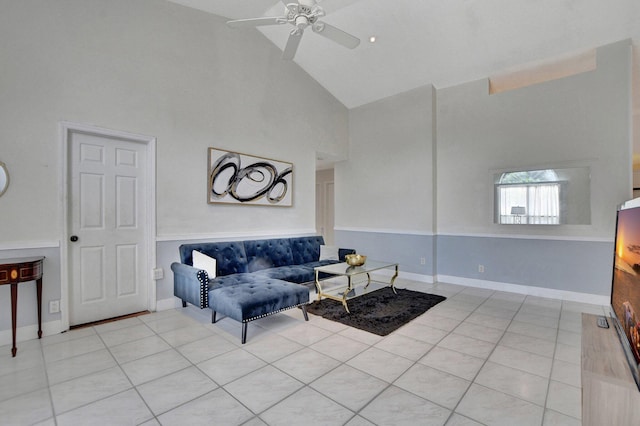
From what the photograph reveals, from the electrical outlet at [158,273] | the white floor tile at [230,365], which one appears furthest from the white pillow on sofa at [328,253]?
the white floor tile at [230,365]

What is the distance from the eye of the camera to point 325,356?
243 cm

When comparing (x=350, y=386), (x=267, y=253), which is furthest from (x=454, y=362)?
(x=267, y=253)

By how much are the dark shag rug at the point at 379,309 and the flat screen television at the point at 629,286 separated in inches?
69.3

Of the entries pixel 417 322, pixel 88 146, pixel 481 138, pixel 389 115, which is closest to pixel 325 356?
pixel 417 322

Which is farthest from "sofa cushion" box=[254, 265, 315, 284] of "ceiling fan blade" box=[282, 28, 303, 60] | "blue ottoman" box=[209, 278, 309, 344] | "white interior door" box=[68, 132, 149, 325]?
"ceiling fan blade" box=[282, 28, 303, 60]

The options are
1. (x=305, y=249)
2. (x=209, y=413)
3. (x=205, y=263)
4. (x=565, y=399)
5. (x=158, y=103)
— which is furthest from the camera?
(x=305, y=249)

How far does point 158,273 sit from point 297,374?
2260 mm

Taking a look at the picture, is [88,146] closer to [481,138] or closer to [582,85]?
[481,138]

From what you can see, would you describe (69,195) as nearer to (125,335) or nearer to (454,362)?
(125,335)

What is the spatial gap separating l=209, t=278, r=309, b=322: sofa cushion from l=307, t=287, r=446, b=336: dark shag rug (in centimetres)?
55

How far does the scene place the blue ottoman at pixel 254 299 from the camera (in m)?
2.68

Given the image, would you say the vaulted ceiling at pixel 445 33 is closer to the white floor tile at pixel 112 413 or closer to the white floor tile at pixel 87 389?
the white floor tile at pixel 87 389

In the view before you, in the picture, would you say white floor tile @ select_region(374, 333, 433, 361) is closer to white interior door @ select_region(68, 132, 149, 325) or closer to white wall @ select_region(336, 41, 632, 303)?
white wall @ select_region(336, 41, 632, 303)

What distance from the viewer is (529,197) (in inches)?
170
